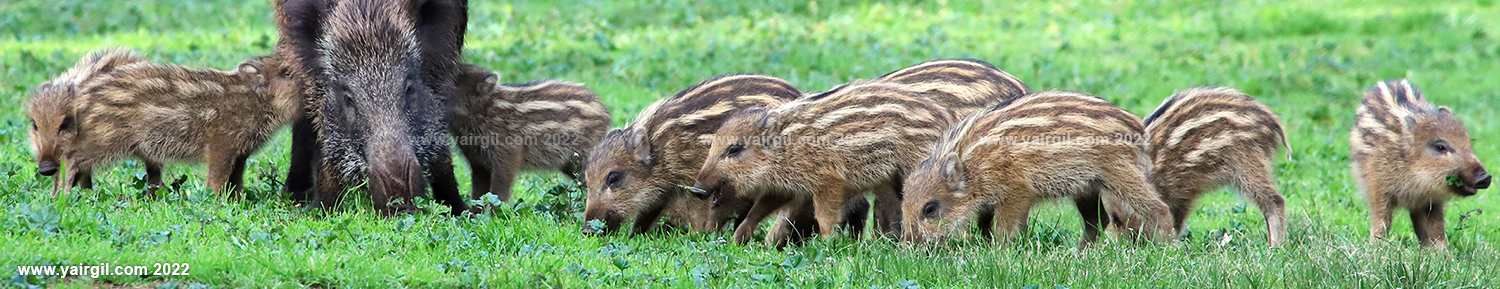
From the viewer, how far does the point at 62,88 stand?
22.0ft

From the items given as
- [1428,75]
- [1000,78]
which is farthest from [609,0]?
[1000,78]

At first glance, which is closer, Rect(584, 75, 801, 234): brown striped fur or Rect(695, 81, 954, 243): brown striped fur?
Rect(695, 81, 954, 243): brown striped fur

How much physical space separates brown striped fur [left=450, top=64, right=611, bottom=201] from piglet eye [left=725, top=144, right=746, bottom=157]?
1232 millimetres

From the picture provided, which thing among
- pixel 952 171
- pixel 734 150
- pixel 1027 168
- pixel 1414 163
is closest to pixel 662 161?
pixel 734 150

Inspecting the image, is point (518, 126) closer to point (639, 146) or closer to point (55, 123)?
point (639, 146)

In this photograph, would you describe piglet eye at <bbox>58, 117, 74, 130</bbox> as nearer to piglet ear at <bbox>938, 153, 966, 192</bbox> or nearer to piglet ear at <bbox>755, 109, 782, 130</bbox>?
piglet ear at <bbox>755, 109, 782, 130</bbox>

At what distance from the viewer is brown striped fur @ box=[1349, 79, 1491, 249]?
22.8 feet

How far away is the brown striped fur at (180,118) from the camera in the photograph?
673 centimetres

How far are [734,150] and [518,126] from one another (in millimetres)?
1819

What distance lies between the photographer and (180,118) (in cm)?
686

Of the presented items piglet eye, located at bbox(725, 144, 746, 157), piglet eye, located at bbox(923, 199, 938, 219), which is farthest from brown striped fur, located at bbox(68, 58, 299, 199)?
piglet eye, located at bbox(923, 199, 938, 219)

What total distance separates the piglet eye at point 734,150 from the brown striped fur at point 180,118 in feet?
7.24

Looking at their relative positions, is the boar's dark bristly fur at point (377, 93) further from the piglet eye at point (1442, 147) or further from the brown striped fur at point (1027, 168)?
the piglet eye at point (1442, 147)

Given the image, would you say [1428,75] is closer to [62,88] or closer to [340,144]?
[340,144]
